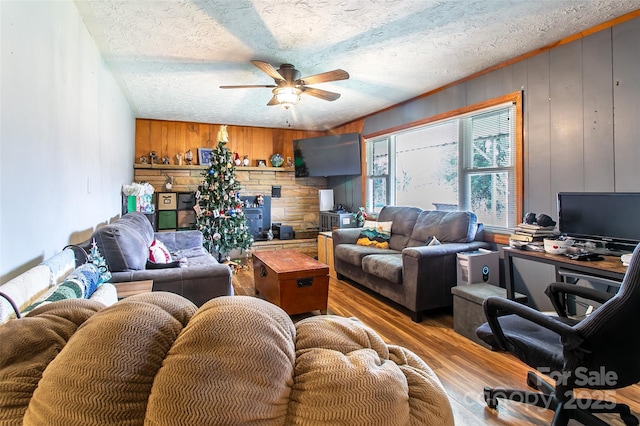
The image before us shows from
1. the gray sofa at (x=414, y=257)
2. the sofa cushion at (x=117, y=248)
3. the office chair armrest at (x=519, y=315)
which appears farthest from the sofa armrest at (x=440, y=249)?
the sofa cushion at (x=117, y=248)

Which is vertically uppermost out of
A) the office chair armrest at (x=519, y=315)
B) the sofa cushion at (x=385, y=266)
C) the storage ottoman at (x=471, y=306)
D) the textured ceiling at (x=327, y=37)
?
the textured ceiling at (x=327, y=37)

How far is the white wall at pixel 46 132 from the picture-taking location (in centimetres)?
134

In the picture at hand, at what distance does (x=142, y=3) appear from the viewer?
6.99 ft

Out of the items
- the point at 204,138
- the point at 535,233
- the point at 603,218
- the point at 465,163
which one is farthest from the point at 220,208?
the point at 603,218

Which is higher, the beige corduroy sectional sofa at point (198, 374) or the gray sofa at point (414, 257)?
the beige corduroy sectional sofa at point (198, 374)

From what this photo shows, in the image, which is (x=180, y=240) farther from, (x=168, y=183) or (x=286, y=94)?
(x=286, y=94)

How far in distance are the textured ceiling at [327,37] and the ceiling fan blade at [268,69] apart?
16 centimetres

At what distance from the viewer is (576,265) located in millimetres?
1922

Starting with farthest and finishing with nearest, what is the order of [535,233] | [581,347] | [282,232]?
[282,232] < [535,233] < [581,347]

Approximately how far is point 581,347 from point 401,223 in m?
2.90

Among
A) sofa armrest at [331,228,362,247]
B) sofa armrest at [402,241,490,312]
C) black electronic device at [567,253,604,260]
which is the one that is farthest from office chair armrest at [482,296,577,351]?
sofa armrest at [331,228,362,247]

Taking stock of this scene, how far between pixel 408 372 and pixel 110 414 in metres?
0.42

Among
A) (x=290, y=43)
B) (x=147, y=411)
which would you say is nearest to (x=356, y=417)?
(x=147, y=411)

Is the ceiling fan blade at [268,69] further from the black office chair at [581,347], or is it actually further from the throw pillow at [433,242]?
the black office chair at [581,347]
